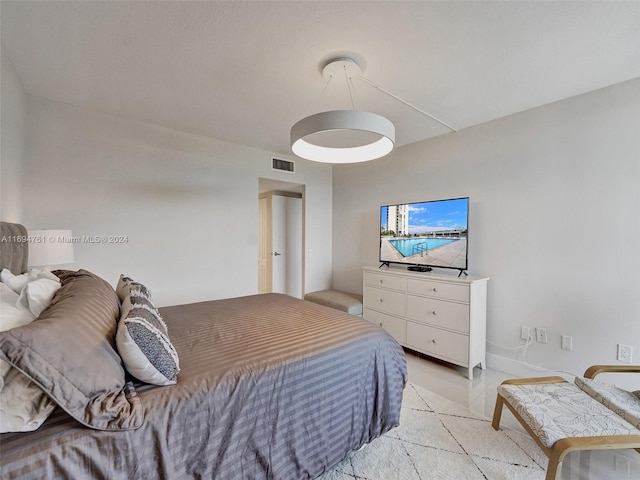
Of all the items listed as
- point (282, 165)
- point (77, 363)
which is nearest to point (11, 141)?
point (77, 363)

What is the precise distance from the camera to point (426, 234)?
124 inches

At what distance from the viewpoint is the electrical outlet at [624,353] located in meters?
2.12

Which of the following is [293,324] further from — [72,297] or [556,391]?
[556,391]

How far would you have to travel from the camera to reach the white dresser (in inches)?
103

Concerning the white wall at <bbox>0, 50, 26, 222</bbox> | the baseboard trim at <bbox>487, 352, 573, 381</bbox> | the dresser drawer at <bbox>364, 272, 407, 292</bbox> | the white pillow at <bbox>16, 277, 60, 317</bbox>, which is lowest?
the baseboard trim at <bbox>487, 352, 573, 381</bbox>

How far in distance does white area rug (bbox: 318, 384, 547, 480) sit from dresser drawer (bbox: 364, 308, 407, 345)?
3.59ft

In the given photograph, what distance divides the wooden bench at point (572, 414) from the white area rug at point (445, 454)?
173mm

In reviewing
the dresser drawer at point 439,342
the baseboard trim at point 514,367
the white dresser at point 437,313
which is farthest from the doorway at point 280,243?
the baseboard trim at point 514,367

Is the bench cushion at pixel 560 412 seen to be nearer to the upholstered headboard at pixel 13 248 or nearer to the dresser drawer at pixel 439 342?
the dresser drawer at pixel 439 342

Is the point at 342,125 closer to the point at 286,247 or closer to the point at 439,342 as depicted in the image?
the point at 439,342

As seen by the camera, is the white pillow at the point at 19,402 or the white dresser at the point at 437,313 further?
the white dresser at the point at 437,313

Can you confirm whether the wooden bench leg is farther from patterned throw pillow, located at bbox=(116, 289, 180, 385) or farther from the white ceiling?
the white ceiling

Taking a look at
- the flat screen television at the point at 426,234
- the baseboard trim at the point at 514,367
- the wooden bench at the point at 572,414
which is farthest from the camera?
the flat screen television at the point at 426,234

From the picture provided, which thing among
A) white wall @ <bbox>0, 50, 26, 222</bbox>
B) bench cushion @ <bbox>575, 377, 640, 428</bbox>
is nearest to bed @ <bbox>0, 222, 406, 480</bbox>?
white wall @ <bbox>0, 50, 26, 222</bbox>
